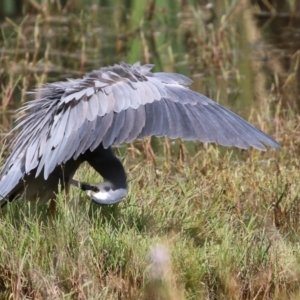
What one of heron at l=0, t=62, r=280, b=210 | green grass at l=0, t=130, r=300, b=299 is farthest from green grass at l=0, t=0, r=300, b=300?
heron at l=0, t=62, r=280, b=210

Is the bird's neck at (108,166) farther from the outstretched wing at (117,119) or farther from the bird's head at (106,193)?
the outstretched wing at (117,119)

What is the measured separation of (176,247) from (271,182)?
112 centimetres

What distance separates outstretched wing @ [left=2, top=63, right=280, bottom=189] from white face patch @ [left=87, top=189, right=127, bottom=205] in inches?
6.9

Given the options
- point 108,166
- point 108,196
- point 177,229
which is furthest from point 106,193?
point 177,229

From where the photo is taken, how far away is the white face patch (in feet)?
11.4

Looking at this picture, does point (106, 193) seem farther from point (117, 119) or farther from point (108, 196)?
point (117, 119)

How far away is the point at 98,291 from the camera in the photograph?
3109 millimetres

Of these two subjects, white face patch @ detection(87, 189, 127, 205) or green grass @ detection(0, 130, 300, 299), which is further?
white face patch @ detection(87, 189, 127, 205)

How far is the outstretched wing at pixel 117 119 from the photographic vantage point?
3.44 metres

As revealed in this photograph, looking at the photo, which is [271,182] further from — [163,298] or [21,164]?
[163,298]

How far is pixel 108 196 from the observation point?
3.50 meters

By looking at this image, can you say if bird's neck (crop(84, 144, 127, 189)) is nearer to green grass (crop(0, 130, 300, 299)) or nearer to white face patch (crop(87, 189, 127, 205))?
white face patch (crop(87, 189, 127, 205))

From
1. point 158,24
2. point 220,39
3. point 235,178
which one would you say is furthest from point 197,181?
point 158,24

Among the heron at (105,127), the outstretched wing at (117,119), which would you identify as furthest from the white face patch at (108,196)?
the outstretched wing at (117,119)
